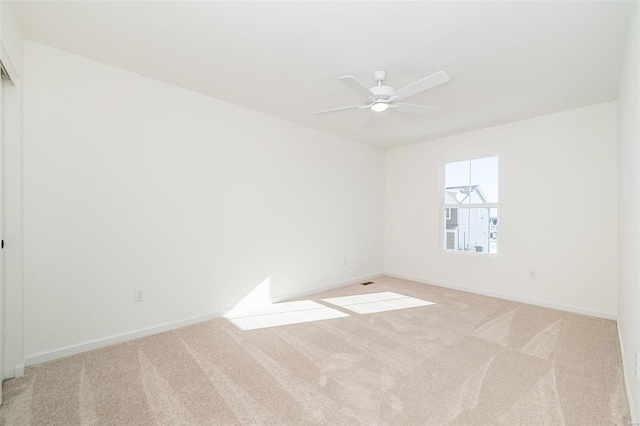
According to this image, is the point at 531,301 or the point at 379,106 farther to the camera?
the point at 531,301

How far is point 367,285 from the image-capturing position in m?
4.65

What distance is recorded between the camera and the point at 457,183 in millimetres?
4570

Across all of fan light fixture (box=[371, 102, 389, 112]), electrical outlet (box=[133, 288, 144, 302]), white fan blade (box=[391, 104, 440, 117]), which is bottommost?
electrical outlet (box=[133, 288, 144, 302])

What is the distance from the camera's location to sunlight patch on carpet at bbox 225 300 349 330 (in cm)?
301

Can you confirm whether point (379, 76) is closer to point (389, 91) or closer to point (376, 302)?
point (389, 91)

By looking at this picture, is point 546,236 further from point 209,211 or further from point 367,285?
point 209,211

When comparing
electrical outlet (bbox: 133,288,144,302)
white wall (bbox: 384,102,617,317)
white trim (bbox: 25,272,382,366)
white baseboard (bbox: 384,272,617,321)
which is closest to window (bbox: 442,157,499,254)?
white wall (bbox: 384,102,617,317)

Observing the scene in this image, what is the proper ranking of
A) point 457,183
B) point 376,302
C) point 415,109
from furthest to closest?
point 457,183 < point 376,302 < point 415,109

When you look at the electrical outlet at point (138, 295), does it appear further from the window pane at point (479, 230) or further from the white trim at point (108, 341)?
the window pane at point (479, 230)

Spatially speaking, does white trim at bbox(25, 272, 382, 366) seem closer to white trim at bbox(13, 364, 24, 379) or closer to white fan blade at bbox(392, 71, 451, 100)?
white trim at bbox(13, 364, 24, 379)

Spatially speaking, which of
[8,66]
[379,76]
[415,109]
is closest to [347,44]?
[379,76]

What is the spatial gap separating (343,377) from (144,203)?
236 centimetres

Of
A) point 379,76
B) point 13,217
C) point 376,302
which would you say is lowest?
point 376,302

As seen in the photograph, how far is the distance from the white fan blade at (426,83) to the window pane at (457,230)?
2.89 m
